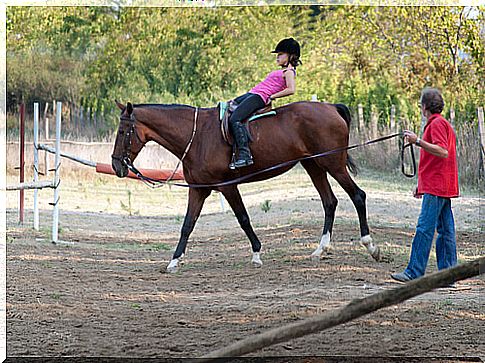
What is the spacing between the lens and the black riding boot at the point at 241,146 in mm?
8430

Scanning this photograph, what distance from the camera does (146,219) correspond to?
14.3 m

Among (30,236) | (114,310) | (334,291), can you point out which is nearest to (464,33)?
(30,236)

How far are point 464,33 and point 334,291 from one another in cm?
1530

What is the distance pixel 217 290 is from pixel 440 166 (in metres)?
2.09

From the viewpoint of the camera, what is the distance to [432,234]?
6.89m

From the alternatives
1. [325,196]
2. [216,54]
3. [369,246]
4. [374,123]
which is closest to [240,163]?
[325,196]

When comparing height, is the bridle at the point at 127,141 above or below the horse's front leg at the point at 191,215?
above

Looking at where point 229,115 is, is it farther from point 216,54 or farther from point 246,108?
point 216,54

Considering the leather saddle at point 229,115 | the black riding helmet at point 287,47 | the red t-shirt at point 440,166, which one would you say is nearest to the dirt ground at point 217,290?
the red t-shirt at point 440,166

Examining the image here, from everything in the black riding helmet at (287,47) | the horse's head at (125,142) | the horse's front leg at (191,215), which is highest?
the black riding helmet at (287,47)

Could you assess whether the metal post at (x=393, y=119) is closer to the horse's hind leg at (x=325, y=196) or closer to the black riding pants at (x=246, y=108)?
the horse's hind leg at (x=325, y=196)

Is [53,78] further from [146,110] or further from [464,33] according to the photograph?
[146,110]

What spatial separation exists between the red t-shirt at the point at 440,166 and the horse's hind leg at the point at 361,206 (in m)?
1.69

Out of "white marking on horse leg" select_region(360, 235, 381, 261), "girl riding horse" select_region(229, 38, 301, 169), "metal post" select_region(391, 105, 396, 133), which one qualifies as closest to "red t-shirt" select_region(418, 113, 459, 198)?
"white marking on horse leg" select_region(360, 235, 381, 261)
